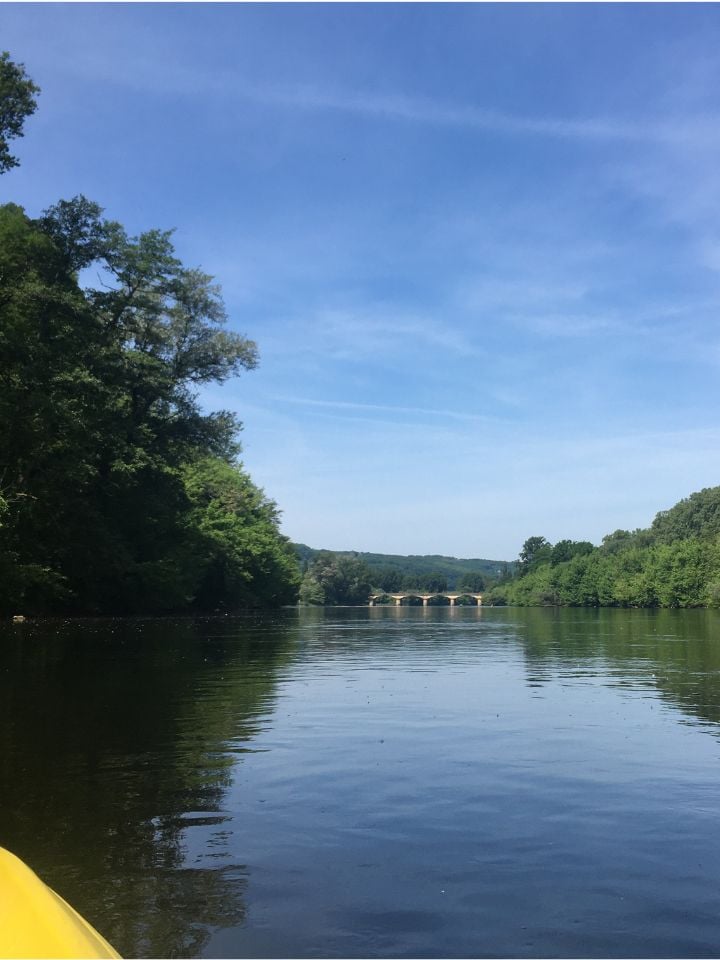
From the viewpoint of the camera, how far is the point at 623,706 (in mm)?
16297

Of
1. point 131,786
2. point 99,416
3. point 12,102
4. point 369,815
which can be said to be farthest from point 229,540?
point 369,815

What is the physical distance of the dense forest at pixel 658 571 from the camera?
121500 mm

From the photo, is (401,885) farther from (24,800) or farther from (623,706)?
(623,706)

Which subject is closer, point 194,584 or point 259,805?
point 259,805

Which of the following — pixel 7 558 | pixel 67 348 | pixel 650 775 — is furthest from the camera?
pixel 67 348

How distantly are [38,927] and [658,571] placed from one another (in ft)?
456

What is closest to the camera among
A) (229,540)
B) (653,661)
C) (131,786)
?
(131,786)

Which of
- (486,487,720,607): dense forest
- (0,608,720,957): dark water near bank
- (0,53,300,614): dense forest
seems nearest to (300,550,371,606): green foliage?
(486,487,720,607): dense forest

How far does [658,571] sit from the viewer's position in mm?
131250

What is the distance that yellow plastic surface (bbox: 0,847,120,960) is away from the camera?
9.37 feet

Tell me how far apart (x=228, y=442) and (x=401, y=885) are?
57829 millimetres

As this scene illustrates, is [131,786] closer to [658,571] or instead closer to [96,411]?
[96,411]

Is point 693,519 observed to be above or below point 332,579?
above

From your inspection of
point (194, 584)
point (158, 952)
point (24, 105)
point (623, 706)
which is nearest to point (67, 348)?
point (24, 105)
